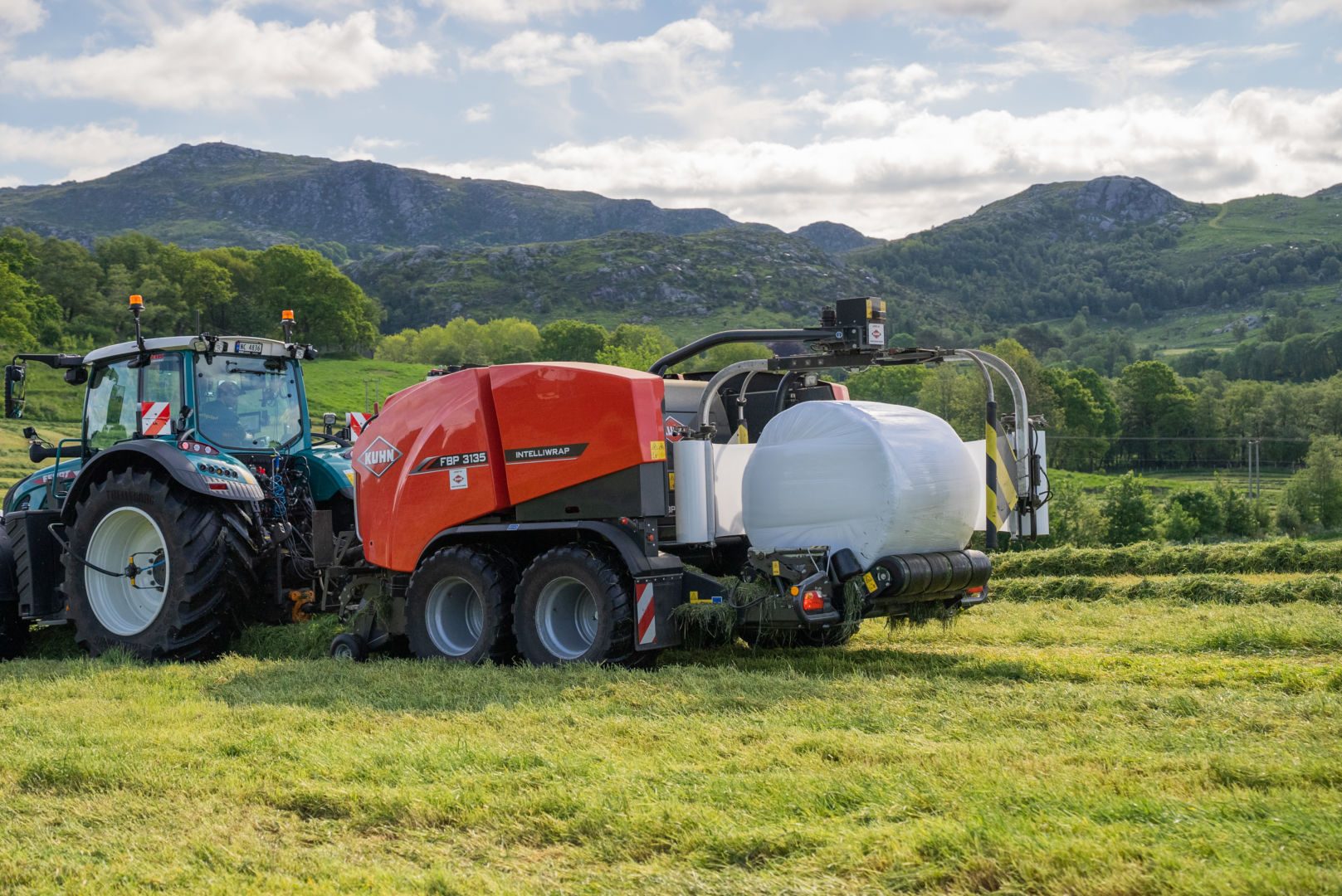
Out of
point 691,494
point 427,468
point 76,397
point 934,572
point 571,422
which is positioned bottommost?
point 934,572

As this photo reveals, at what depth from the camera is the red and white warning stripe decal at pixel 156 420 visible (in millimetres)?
11078

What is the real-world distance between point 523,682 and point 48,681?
12.3ft

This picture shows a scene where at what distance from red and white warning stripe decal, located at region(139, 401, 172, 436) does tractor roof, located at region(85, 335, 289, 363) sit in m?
0.54

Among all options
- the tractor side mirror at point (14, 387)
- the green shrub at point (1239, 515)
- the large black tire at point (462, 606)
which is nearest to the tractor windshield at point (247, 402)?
the tractor side mirror at point (14, 387)

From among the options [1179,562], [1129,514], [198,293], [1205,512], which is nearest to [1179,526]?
[1205,512]

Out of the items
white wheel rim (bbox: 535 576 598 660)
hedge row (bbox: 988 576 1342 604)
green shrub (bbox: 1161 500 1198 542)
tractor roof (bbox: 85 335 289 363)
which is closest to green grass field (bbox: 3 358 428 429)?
tractor roof (bbox: 85 335 289 363)

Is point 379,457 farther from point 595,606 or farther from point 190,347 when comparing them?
point 595,606

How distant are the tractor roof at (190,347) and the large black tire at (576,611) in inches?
150

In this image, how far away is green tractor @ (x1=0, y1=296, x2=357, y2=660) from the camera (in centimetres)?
1055

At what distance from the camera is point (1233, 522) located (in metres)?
→ 61.9

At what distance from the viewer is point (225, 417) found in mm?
11469

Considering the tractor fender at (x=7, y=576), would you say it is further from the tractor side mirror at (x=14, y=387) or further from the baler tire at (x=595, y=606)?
the baler tire at (x=595, y=606)

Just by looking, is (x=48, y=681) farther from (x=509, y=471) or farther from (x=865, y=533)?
(x=865, y=533)

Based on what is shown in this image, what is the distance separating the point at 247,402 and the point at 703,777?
7.67m
